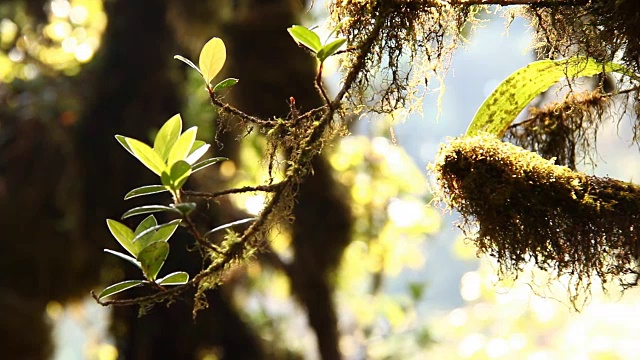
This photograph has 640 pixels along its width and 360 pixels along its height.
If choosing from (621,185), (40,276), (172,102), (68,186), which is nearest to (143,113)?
(172,102)

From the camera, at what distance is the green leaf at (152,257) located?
45 centimetres

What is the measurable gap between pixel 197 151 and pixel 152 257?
91 millimetres

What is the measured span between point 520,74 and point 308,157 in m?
0.23

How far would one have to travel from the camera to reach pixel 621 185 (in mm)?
511

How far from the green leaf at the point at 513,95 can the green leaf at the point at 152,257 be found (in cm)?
30

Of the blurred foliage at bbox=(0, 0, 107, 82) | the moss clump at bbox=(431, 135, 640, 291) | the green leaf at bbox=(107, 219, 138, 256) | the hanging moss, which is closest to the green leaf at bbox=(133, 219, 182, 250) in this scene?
the green leaf at bbox=(107, 219, 138, 256)

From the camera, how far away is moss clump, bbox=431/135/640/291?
1.62 feet

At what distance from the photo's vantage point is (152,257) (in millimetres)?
454

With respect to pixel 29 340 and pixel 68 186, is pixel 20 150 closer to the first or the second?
pixel 68 186

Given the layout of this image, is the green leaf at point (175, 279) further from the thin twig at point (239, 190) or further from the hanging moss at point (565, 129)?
the hanging moss at point (565, 129)

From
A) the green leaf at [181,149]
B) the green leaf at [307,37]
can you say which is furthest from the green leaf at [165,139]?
the green leaf at [307,37]

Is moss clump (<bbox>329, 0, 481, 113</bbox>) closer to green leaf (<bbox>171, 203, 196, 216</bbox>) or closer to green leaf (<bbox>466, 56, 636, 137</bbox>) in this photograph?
green leaf (<bbox>466, 56, 636, 137</bbox>)

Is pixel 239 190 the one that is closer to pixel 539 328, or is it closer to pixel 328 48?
pixel 328 48

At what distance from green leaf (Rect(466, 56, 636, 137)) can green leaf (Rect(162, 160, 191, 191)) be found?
0.90ft
